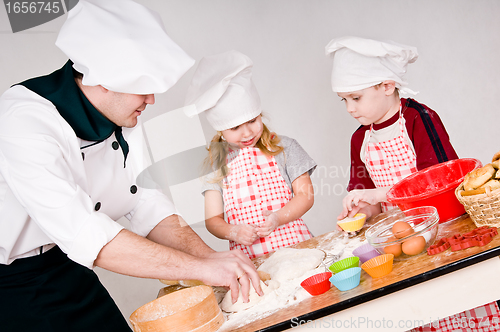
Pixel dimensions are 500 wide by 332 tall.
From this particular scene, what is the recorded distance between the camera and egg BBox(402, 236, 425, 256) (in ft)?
2.76

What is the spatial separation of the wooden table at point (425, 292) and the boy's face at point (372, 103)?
0.83 m

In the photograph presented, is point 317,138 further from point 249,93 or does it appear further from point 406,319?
point 406,319

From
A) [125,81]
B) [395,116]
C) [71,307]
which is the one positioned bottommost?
[71,307]

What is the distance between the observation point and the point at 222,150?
5.76 feet

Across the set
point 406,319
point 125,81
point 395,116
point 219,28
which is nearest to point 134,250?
point 125,81

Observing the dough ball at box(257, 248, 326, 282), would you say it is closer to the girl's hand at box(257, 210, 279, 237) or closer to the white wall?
the girl's hand at box(257, 210, 279, 237)

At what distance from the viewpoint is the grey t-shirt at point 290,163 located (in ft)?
5.45

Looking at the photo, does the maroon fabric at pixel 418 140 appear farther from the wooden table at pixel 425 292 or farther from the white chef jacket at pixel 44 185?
the white chef jacket at pixel 44 185

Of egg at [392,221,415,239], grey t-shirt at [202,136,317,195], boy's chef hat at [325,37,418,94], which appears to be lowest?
egg at [392,221,415,239]

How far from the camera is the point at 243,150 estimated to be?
1.72 meters

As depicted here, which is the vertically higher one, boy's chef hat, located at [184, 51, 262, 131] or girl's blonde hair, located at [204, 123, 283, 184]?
boy's chef hat, located at [184, 51, 262, 131]

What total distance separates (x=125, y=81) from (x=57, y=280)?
535mm

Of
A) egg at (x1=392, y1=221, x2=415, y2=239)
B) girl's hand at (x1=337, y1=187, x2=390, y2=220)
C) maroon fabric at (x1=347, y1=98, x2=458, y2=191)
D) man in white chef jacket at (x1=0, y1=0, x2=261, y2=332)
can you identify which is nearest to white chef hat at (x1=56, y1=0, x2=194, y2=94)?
man in white chef jacket at (x1=0, y1=0, x2=261, y2=332)

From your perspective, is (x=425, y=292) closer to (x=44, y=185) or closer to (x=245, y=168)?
(x=44, y=185)
